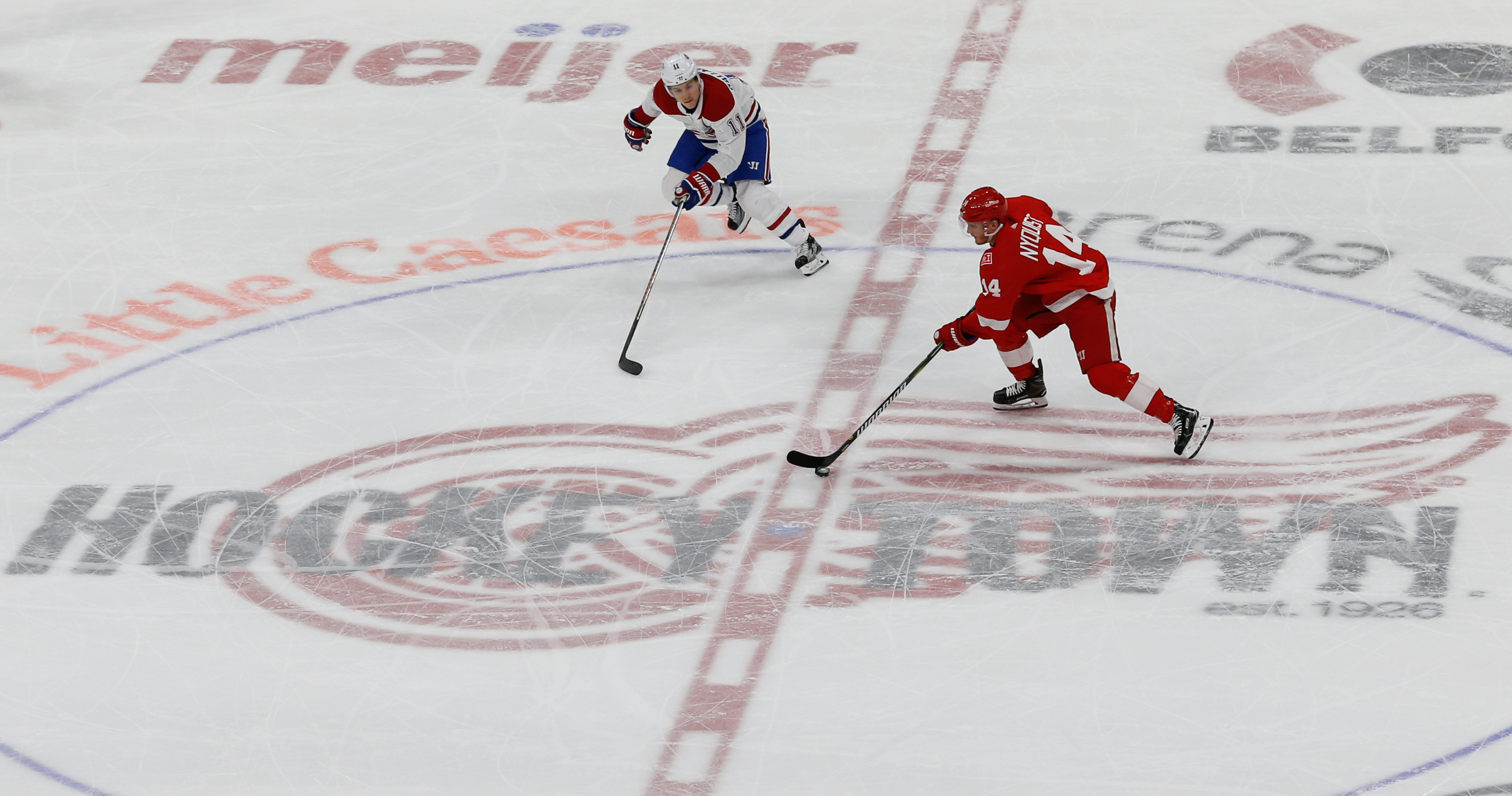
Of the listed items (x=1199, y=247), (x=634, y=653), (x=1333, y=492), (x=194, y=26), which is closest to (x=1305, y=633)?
(x=1333, y=492)

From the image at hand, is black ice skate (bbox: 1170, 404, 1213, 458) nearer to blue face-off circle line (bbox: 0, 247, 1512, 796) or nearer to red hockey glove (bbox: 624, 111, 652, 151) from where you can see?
blue face-off circle line (bbox: 0, 247, 1512, 796)

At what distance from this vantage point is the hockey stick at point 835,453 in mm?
5219

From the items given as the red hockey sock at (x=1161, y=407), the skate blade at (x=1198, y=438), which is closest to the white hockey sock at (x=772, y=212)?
the red hockey sock at (x=1161, y=407)

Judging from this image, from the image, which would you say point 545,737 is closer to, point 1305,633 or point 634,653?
point 634,653

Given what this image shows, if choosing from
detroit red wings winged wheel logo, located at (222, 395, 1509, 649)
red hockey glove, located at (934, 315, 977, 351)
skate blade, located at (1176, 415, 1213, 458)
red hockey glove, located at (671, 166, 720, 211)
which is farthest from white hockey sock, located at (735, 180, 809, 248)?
skate blade, located at (1176, 415, 1213, 458)

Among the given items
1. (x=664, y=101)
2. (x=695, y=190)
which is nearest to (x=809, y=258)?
(x=695, y=190)

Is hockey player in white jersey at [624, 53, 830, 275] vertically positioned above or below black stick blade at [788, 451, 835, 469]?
above

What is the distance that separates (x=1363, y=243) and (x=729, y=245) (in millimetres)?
2256

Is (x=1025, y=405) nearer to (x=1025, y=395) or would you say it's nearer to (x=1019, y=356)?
(x=1025, y=395)

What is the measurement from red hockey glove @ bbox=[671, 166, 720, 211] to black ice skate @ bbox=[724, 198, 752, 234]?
0.67ft

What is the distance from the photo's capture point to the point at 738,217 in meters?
6.61

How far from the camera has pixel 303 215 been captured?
23.5ft

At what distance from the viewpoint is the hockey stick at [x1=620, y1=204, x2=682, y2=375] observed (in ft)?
19.3

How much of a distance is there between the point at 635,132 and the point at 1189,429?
2372 mm
